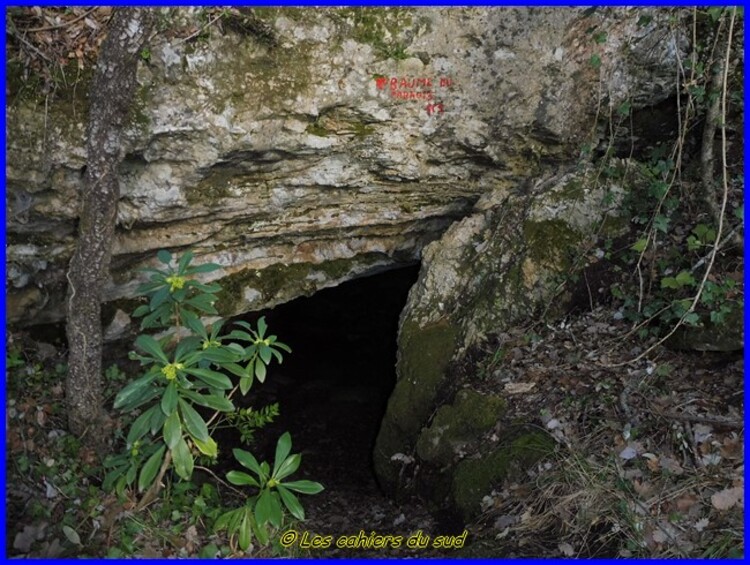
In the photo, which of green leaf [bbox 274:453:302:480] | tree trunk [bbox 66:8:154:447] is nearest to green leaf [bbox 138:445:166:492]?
green leaf [bbox 274:453:302:480]

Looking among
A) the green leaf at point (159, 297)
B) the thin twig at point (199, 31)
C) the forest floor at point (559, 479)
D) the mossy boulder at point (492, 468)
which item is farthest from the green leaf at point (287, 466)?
the thin twig at point (199, 31)

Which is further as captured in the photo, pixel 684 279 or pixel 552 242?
pixel 552 242

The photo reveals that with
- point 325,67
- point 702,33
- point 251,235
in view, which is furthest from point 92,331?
point 702,33

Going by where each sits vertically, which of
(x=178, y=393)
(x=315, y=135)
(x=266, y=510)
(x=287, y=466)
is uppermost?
→ (x=315, y=135)

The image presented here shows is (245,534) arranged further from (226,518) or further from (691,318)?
(691,318)

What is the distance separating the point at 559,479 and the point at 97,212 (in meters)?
2.79

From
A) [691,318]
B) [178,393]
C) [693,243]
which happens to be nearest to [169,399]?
[178,393]

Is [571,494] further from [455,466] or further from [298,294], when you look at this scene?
[298,294]

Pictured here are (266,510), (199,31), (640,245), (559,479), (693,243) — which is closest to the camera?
(266,510)

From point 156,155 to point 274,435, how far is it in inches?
105

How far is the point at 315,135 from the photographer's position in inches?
158

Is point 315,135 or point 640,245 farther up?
point 315,135

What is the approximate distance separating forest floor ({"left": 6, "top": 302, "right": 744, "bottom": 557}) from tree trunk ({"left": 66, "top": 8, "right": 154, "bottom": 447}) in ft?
0.89

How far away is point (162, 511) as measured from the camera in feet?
10.8
